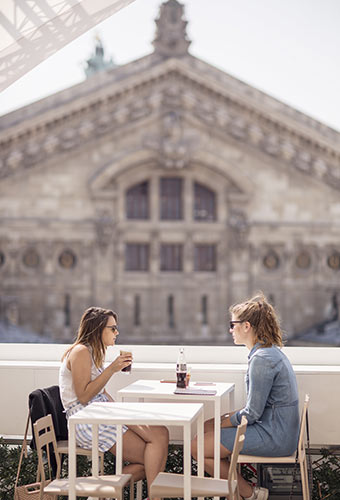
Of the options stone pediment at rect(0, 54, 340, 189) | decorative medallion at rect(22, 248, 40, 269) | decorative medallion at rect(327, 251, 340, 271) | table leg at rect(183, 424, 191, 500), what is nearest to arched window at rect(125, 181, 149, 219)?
stone pediment at rect(0, 54, 340, 189)

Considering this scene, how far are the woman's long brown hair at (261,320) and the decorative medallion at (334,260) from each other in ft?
60.9

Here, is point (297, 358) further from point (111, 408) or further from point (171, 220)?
point (171, 220)

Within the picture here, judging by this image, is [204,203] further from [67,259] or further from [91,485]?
[91,485]

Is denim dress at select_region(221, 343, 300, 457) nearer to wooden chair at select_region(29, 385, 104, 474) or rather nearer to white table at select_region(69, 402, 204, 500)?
white table at select_region(69, 402, 204, 500)

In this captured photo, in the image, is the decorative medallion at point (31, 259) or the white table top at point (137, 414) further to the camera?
the decorative medallion at point (31, 259)

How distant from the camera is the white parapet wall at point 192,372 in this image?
4816mm

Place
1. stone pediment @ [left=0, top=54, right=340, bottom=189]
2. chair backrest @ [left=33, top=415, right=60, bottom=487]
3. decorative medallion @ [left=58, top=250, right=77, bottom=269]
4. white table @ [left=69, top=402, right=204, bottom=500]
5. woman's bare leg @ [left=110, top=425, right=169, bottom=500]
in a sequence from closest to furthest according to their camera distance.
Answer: white table @ [left=69, top=402, right=204, bottom=500] < chair backrest @ [left=33, top=415, right=60, bottom=487] < woman's bare leg @ [left=110, top=425, right=169, bottom=500] < stone pediment @ [left=0, top=54, right=340, bottom=189] < decorative medallion @ [left=58, top=250, right=77, bottom=269]

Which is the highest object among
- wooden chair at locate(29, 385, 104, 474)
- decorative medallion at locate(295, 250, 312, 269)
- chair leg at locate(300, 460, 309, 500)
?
decorative medallion at locate(295, 250, 312, 269)

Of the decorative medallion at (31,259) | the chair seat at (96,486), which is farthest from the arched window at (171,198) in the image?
the chair seat at (96,486)

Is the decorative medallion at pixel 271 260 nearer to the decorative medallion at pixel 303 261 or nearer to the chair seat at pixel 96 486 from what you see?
the decorative medallion at pixel 303 261

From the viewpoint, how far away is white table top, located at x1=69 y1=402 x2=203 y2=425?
3555mm

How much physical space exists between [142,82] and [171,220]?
426 centimetres

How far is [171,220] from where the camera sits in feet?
72.9

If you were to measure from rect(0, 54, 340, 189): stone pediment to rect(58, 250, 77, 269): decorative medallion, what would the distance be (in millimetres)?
2777
